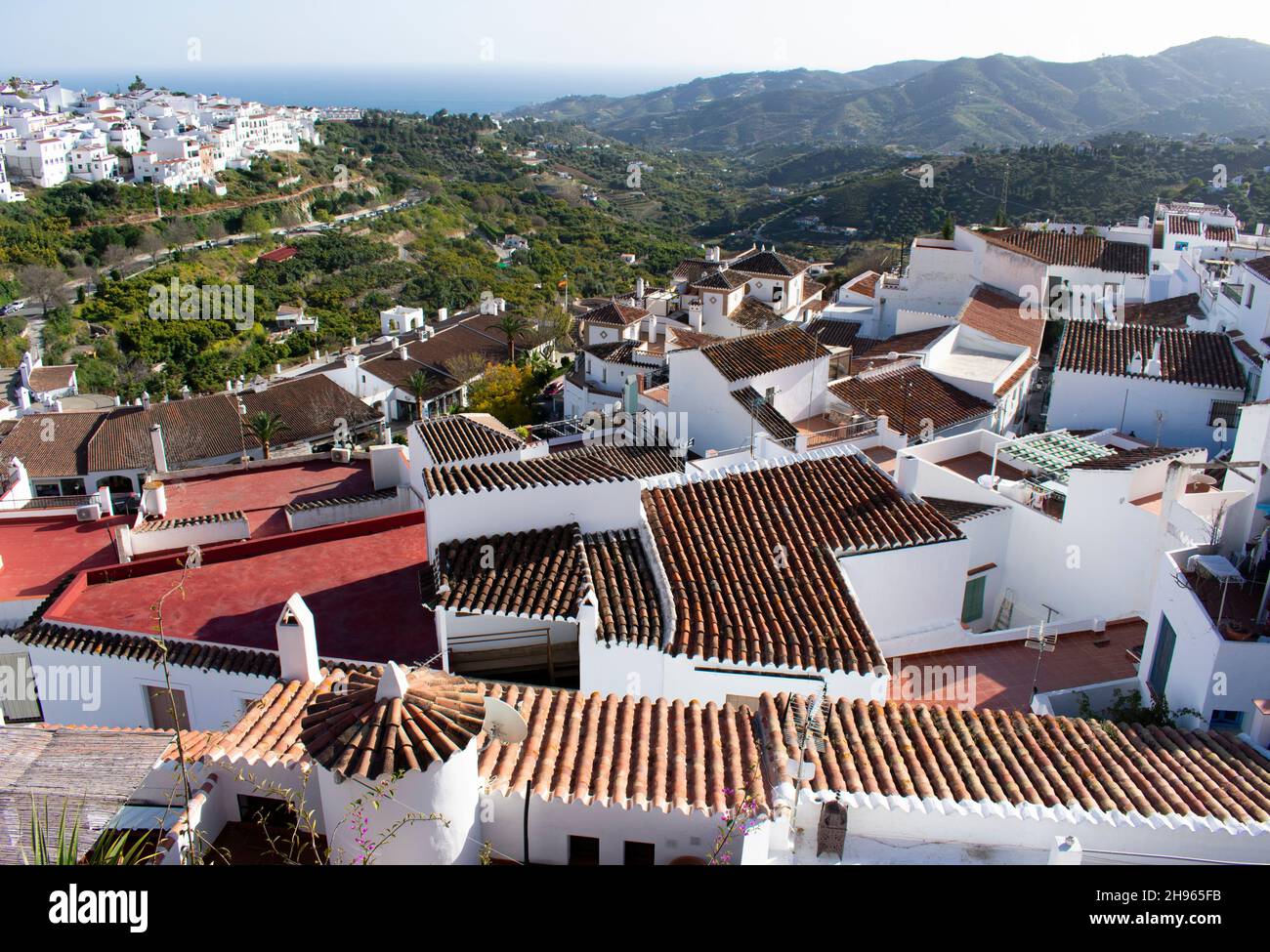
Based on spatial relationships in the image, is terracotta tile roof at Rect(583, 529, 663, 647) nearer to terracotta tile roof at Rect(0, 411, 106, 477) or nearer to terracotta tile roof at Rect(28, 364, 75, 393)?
terracotta tile roof at Rect(0, 411, 106, 477)

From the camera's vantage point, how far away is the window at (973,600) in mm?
13734

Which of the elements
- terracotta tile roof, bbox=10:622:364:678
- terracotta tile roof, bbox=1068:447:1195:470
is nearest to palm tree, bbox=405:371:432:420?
terracotta tile roof, bbox=10:622:364:678

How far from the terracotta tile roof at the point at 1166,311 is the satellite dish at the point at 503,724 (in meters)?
23.4

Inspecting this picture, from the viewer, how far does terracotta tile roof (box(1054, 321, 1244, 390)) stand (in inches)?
745

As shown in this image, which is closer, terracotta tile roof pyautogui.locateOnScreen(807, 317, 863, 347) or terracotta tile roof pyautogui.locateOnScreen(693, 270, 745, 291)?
terracotta tile roof pyautogui.locateOnScreen(807, 317, 863, 347)

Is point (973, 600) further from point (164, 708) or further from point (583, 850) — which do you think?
point (164, 708)

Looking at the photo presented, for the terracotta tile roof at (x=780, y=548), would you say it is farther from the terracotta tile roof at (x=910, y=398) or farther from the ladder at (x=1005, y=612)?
the terracotta tile roof at (x=910, y=398)

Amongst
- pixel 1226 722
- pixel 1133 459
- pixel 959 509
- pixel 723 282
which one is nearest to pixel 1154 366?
pixel 1133 459

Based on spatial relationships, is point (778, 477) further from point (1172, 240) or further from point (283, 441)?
point (283, 441)

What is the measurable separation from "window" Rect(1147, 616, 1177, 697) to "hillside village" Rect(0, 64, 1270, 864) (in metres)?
0.07

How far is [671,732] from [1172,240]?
30479 millimetres

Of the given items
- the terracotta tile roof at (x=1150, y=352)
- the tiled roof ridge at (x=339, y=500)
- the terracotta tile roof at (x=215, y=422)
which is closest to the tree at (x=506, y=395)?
the terracotta tile roof at (x=215, y=422)

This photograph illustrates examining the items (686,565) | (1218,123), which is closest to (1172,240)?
(686,565)

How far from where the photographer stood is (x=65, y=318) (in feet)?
175
